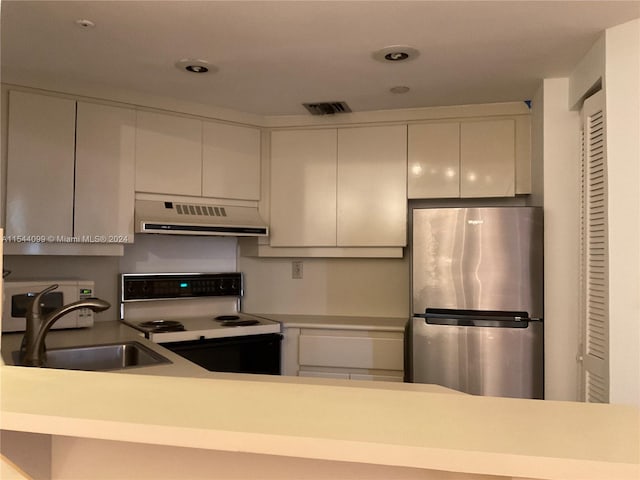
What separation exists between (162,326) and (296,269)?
3.60ft

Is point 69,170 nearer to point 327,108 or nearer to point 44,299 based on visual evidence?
point 44,299

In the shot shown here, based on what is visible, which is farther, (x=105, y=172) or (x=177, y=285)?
(x=177, y=285)

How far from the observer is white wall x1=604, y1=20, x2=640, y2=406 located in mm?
1973

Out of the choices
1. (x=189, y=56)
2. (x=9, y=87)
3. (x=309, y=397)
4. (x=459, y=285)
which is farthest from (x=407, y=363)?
(x=9, y=87)

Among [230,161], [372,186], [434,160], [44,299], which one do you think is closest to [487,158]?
[434,160]

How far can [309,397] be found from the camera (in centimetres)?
90

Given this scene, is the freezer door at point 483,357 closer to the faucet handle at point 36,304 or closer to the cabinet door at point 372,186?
the cabinet door at point 372,186

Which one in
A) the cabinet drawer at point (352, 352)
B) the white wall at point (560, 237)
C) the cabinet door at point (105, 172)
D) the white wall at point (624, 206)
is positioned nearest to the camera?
the white wall at point (624, 206)

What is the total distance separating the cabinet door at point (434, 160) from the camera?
10.4 ft

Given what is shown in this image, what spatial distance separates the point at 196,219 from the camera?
3.08 meters

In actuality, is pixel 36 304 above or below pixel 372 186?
below

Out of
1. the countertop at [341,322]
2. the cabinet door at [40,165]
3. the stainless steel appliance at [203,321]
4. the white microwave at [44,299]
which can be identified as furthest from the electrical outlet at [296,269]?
the cabinet door at [40,165]

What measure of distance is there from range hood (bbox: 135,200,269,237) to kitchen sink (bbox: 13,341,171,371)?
72 cm

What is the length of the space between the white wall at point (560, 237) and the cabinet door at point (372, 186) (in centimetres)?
91
